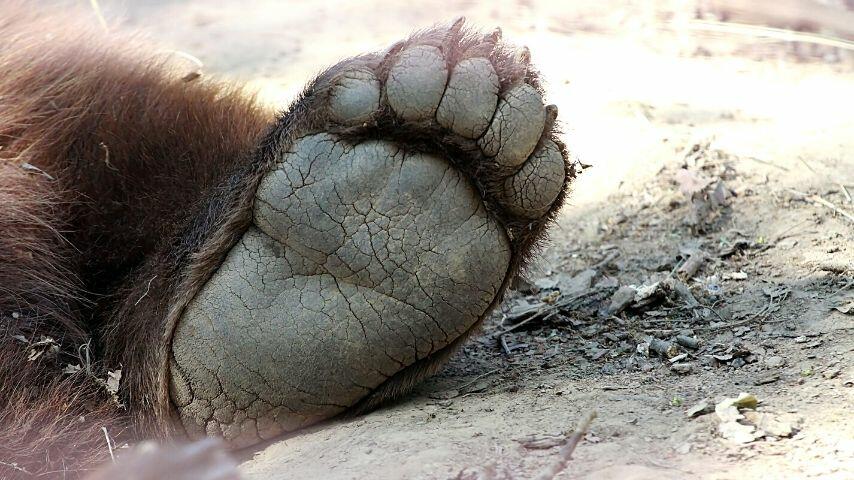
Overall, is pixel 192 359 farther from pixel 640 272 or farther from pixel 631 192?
pixel 631 192

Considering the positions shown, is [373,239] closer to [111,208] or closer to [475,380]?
[475,380]

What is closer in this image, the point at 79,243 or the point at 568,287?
the point at 79,243

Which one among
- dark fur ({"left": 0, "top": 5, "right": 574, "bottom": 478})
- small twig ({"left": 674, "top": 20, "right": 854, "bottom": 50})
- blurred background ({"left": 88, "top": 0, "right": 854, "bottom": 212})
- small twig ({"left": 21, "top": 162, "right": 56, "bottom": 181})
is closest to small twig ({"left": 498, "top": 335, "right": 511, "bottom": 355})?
dark fur ({"left": 0, "top": 5, "right": 574, "bottom": 478})

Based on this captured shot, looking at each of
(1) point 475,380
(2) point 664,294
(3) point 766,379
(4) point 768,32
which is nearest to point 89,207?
(1) point 475,380

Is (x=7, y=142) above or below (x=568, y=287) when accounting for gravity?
above

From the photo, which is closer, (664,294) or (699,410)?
(699,410)

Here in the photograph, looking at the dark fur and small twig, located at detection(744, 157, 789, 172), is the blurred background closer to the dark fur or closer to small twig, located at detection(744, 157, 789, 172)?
small twig, located at detection(744, 157, 789, 172)

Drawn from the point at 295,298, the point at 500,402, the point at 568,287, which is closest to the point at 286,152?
the point at 295,298

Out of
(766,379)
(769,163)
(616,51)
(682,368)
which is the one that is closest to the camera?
(766,379)
